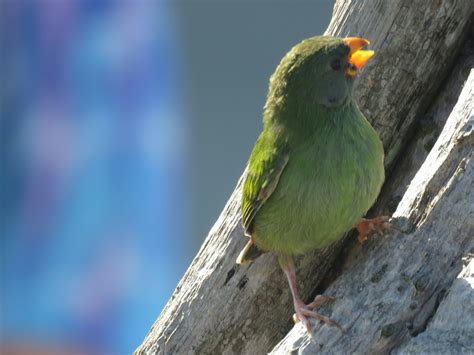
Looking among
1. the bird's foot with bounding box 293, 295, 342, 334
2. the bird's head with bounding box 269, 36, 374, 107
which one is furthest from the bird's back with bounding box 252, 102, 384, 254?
the bird's foot with bounding box 293, 295, 342, 334

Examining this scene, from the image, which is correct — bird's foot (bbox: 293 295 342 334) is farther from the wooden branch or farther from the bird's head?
the bird's head

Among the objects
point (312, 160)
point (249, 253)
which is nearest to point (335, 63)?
point (312, 160)

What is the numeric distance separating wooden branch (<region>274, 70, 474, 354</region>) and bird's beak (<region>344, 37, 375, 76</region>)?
47cm

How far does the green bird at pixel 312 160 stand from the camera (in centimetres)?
375

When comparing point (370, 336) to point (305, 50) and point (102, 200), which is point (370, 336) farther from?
point (102, 200)

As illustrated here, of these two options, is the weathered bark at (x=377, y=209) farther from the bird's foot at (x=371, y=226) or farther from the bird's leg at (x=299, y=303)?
the bird's foot at (x=371, y=226)

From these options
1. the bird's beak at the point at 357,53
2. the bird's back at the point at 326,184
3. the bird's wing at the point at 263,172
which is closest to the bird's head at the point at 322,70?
the bird's beak at the point at 357,53

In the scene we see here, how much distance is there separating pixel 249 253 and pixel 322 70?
88cm

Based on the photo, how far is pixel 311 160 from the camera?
3.80 m

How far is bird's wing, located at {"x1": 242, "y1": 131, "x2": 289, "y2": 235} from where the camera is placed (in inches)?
152

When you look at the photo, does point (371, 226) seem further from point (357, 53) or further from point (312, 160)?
point (357, 53)

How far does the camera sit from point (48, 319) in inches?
342

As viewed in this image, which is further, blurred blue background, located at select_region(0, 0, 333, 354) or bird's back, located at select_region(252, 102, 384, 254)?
blurred blue background, located at select_region(0, 0, 333, 354)

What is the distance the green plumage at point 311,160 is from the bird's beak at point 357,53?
0.03 m
